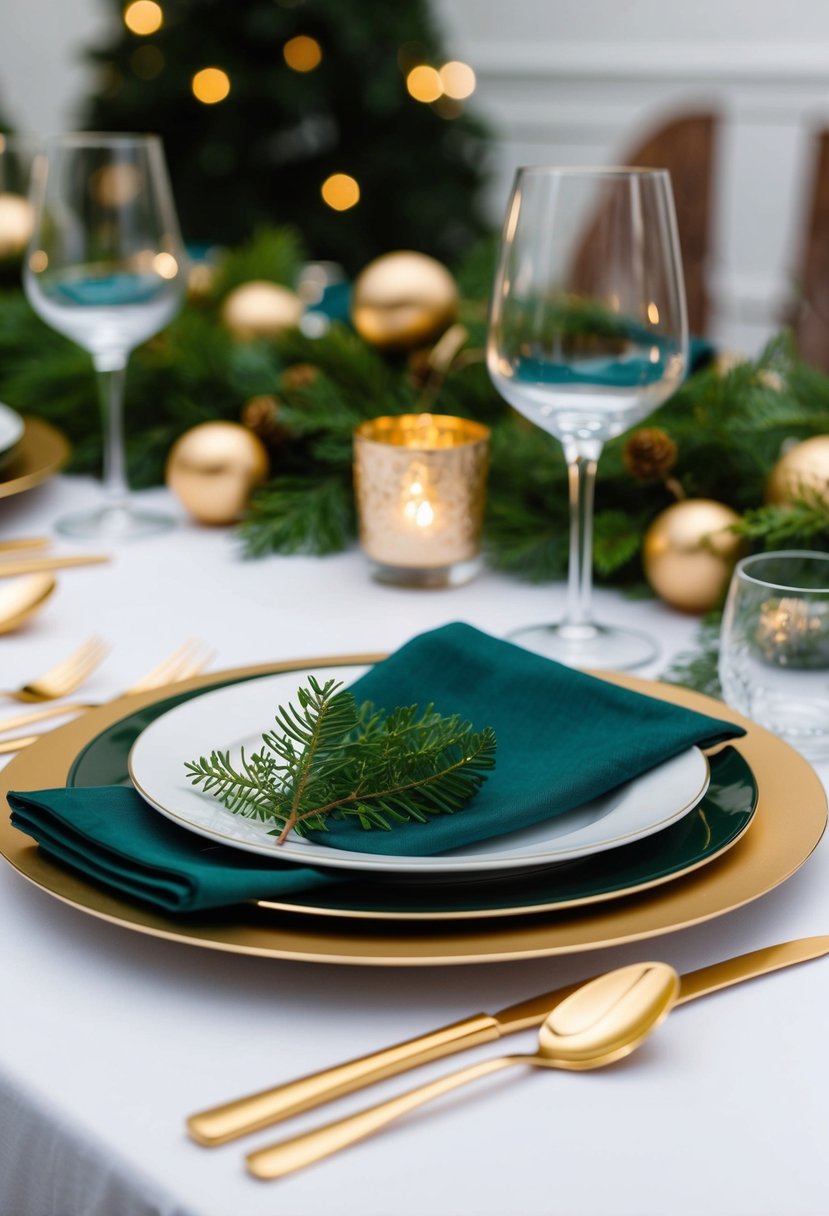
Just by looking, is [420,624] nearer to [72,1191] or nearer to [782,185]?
[72,1191]

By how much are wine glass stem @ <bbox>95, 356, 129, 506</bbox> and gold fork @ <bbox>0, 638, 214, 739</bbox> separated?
30cm

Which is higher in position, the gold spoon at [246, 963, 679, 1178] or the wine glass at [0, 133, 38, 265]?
the wine glass at [0, 133, 38, 265]

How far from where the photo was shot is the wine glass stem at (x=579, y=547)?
→ 2.77 ft

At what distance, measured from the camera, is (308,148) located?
3574 mm

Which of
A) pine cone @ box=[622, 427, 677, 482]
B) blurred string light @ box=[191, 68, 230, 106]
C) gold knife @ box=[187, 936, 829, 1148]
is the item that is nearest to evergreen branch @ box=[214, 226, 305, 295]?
pine cone @ box=[622, 427, 677, 482]

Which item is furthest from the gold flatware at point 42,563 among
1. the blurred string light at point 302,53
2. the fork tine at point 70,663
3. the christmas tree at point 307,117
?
the blurred string light at point 302,53

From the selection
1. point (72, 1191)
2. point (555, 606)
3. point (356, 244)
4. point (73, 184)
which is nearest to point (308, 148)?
point (356, 244)

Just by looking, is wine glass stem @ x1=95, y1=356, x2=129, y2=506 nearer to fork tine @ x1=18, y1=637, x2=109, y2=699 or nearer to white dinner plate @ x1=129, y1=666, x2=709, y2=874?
fork tine @ x1=18, y1=637, x2=109, y2=699

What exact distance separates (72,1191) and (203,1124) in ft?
0.20

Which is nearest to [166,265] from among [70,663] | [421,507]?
[421,507]

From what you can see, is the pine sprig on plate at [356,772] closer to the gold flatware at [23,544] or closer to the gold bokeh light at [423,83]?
the gold flatware at [23,544]

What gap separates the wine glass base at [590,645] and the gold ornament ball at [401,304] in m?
0.42

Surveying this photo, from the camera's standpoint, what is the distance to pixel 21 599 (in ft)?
2.86

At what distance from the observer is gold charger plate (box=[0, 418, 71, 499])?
106 cm
